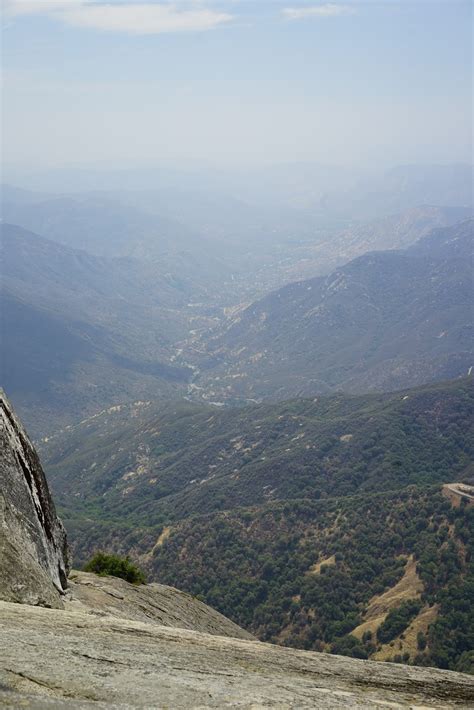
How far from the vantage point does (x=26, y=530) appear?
18.0 m

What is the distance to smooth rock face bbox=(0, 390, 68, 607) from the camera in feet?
52.1

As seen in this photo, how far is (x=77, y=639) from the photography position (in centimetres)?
1254

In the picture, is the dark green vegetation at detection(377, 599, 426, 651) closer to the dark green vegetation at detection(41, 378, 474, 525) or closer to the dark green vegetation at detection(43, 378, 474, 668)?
the dark green vegetation at detection(43, 378, 474, 668)

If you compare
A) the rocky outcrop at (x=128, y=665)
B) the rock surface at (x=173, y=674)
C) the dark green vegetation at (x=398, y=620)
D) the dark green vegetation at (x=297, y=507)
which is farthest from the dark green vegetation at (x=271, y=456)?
the rock surface at (x=173, y=674)

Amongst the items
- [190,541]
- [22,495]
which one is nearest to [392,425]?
[190,541]

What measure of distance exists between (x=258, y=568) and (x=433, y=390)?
2922 inches

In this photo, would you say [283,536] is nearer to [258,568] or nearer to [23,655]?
[258,568]

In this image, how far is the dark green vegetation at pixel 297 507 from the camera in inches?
2552

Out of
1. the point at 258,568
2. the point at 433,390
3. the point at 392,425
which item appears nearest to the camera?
the point at 258,568

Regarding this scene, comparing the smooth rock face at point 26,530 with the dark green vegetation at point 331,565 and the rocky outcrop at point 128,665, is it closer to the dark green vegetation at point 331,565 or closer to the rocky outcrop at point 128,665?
the rocky outcrop at point 128,665

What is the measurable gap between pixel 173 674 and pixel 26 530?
28.7 feet

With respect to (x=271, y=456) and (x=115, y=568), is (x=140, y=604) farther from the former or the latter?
(x=271, y=456)

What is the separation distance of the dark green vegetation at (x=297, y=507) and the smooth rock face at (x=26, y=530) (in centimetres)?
4507

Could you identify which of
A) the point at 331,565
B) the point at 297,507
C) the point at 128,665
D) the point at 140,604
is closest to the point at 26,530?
the point at 128,665
